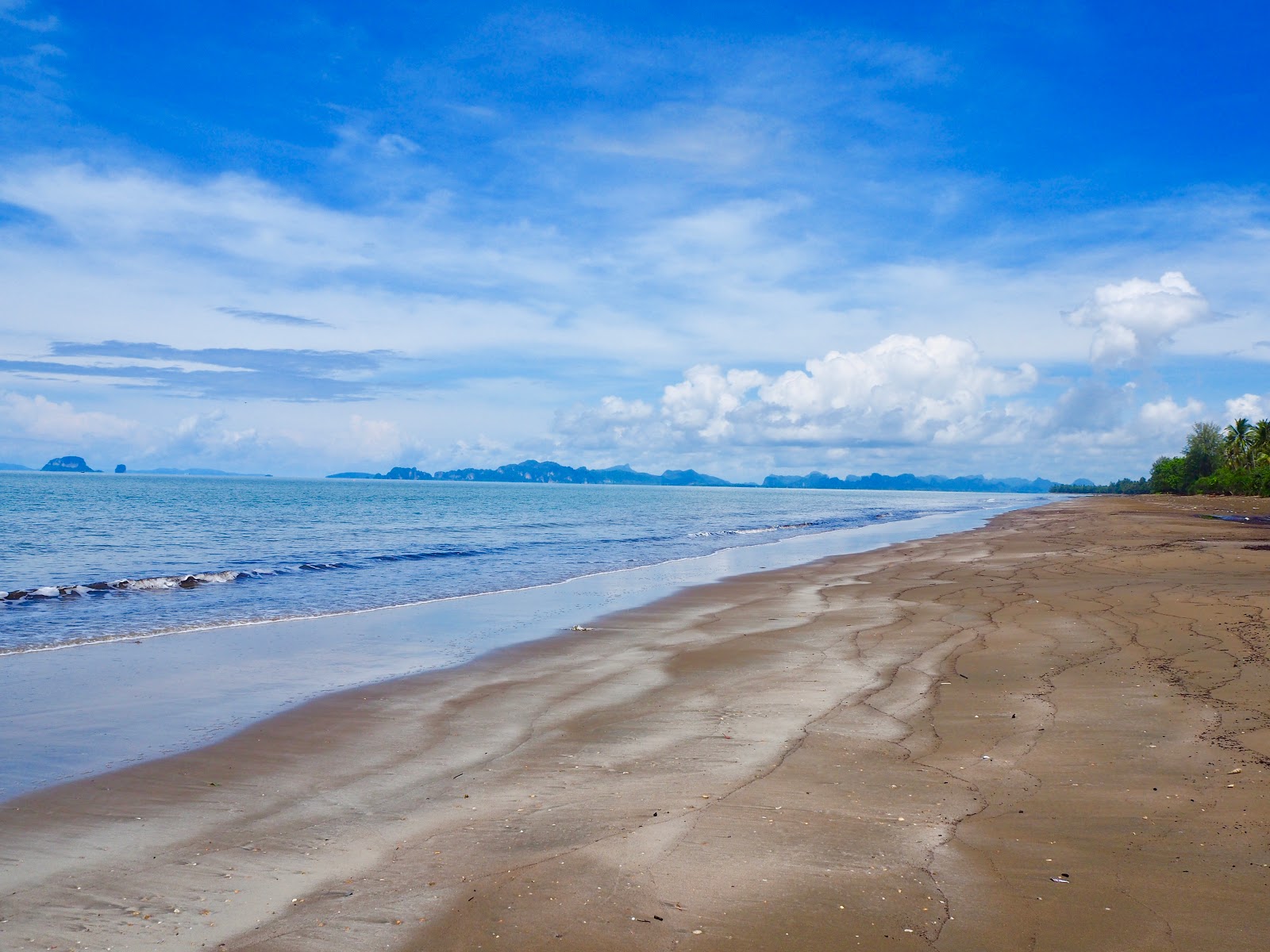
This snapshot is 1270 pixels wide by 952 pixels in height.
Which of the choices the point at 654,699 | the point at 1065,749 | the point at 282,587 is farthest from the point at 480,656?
the point at 282,587

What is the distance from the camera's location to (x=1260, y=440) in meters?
107

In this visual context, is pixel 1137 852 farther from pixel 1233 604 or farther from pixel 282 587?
pixel 282 587

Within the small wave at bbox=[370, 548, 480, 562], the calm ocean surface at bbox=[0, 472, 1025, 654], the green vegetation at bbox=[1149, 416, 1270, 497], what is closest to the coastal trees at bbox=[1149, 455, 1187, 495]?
the green vegetation at bbox=[1149, 416, 1270, 497]

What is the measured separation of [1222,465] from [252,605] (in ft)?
429

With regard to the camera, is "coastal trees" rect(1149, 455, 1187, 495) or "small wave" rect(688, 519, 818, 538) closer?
"small wave" rect(688, 519, 818, 538)

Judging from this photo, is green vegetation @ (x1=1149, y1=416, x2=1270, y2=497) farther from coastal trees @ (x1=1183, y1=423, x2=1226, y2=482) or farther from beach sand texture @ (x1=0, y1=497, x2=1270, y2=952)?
beach sand texture @ (x1=0, y1=497, x2=1270, y2=952)

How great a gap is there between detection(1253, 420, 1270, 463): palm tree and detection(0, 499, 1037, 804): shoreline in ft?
366

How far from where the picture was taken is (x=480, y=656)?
48.7 ft

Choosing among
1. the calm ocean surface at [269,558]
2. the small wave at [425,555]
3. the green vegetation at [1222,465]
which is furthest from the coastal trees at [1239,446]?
the small wave at [425,555]

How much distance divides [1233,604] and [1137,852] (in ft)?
44.0

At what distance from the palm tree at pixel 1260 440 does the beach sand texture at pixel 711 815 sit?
115038mm

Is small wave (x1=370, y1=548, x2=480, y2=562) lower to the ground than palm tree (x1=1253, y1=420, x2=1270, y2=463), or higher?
lower

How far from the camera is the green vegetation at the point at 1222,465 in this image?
317 feet

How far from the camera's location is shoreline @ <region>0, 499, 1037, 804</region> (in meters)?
9.43
